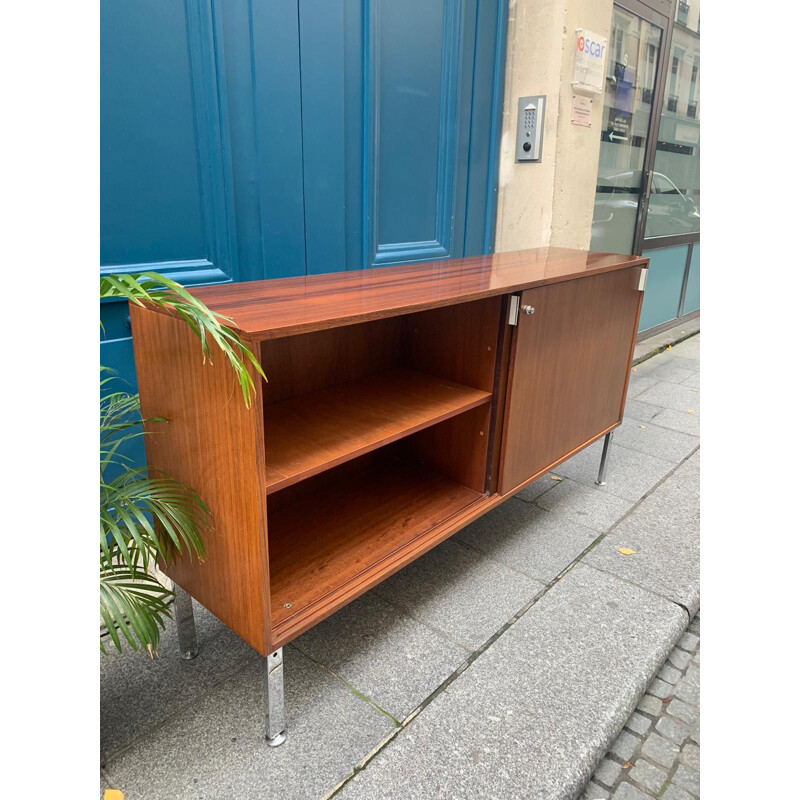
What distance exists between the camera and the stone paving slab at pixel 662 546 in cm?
218

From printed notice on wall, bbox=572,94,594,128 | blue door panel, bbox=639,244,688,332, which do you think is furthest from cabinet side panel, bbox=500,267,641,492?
blue door panel, bbox=639,244,688,332

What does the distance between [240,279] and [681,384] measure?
353 cm

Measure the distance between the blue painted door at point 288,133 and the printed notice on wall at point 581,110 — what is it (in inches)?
17.5

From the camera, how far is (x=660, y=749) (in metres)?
1.57

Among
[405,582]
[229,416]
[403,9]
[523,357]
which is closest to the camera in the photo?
[229,416]

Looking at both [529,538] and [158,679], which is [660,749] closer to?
[529,538]

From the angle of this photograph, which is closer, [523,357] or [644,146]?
[523,357]

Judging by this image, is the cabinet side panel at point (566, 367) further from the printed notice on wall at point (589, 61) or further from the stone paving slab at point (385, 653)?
the printed notice on wall at point (589, 61)

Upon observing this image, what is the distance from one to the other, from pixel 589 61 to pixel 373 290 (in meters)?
2.63

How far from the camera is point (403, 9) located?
2697 millimetres

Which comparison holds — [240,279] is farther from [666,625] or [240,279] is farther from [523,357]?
[666,625]

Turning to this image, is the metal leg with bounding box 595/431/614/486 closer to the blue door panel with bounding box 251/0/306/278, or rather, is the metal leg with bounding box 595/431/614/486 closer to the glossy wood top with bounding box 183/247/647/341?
the glossy wood top with bounding box 183/247/647/341

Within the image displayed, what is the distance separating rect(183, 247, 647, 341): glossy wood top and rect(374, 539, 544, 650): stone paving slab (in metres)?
1.04
